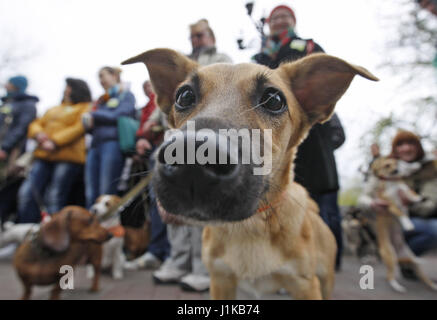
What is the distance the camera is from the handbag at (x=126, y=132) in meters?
3.66

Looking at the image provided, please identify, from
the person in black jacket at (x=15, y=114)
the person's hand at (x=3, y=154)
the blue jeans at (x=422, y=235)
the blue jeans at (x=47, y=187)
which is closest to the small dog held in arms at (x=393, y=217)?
the blue jeans at (x=422, y=235)

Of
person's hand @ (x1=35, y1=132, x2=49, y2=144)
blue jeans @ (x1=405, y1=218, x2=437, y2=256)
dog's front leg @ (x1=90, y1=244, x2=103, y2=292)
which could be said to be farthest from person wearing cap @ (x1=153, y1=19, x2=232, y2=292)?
blue jeans @ (x1=405, y1=218, x2=437, y2=256)

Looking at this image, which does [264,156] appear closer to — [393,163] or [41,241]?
[41,241]

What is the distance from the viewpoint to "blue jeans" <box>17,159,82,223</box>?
4.32 meters

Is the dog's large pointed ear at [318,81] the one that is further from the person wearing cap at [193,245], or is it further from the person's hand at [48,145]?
the person's hand at [48,145]

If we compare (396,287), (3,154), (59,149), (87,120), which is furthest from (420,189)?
(3,154)

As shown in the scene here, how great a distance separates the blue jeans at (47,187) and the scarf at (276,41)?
12.4 feet

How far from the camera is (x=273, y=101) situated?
1.63 meters

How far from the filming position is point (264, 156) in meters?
1.41

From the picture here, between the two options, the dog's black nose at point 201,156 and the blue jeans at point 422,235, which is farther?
the blue jeans at point 422,235

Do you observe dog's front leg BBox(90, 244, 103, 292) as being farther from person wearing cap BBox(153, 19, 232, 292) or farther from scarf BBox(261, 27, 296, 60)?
scarf BBox(261, 27, 296, 60)

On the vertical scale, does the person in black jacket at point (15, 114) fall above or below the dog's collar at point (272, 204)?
above

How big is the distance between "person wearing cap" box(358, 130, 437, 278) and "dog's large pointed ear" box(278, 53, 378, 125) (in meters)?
2.64

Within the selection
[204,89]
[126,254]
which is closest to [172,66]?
[204,89]
